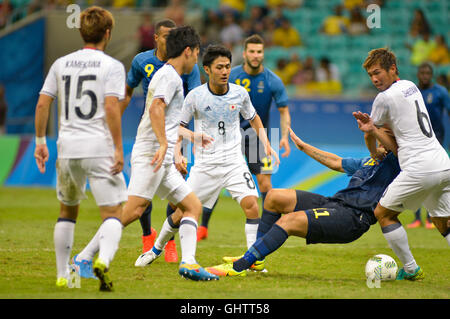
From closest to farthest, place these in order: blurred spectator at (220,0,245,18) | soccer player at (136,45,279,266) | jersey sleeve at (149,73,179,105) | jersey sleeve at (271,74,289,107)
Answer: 1. jersey sleeve at (149,73,179,105)
2. soccer player at (136,45,279,266)
3. jersey sleeve at (271,74,289,107)
4. blurred spectator at (220,0,245,18)

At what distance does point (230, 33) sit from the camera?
64.5 feet

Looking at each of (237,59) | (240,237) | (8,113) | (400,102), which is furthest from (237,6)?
(400,102)

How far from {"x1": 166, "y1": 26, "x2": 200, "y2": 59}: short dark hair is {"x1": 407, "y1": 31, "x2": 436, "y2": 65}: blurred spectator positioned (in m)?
12.9

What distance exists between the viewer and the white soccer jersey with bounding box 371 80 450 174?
636cm

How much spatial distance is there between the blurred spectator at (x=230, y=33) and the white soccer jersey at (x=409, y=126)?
1331 centimetres

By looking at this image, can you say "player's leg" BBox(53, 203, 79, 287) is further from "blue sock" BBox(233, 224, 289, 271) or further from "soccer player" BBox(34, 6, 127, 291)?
"blue sock" BBox(233, 224, 289, 271)

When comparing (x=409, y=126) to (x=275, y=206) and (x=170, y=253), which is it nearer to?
(x=275, y=206)

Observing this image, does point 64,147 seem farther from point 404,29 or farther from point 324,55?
point 404,29

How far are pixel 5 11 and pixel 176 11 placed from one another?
19.0 ft

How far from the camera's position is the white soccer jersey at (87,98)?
5.64 metres

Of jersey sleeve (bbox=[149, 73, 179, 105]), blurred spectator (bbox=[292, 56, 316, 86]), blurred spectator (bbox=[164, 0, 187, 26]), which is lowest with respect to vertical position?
jersey sleeve (bbox=[149, 73, 179, 105])

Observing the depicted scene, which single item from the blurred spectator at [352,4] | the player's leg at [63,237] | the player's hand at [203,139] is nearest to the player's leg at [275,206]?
the player's hand at [203,139]

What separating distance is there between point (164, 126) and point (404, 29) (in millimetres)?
15065

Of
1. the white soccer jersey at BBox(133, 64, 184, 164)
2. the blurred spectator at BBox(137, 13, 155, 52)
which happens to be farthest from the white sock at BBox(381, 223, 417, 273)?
the blurred spectator at BBox(137, 13, 155, 52)
